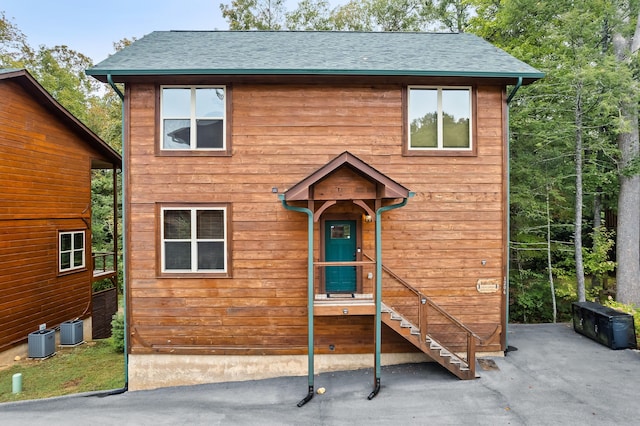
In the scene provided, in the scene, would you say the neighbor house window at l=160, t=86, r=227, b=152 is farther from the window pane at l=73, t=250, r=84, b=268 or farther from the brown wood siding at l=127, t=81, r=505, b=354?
the window pane at l=73, t=250, r=84, b=268

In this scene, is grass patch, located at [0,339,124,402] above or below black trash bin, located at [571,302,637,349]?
below

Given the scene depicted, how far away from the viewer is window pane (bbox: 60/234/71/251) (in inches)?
463

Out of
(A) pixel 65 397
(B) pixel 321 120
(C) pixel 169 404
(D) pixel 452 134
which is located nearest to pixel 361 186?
(B) pixel 321 120

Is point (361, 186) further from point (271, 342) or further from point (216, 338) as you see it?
point (216, 338)

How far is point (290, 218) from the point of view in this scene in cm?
745

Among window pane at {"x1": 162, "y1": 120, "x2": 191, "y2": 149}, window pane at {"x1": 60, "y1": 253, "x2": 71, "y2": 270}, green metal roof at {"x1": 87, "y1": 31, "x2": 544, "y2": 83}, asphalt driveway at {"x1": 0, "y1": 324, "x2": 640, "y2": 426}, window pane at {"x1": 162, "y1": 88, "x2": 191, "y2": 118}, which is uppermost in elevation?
green metal roof at {"x1": 87, "y1": 31, "x2": 544, "y2": 83}

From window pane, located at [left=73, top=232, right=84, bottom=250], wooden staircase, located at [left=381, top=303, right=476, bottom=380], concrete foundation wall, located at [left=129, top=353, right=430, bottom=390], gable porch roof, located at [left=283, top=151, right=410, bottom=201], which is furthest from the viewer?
window pane, located at [left=73, top=232, right=84, bottom=250]

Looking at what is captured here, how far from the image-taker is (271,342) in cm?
743

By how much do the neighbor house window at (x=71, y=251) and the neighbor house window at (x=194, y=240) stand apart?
269 inches

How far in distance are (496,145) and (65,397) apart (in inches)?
409

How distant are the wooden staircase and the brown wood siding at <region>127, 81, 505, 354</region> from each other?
77cm

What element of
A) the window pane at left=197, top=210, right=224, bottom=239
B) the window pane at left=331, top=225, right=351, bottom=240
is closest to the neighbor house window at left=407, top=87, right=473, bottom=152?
the window pane at left=331, top=225, right=351, bottom=240

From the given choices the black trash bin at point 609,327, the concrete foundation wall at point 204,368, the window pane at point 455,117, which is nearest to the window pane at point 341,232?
the concrete foundation wall at point 204,368

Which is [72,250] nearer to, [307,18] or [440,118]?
[440,118]
